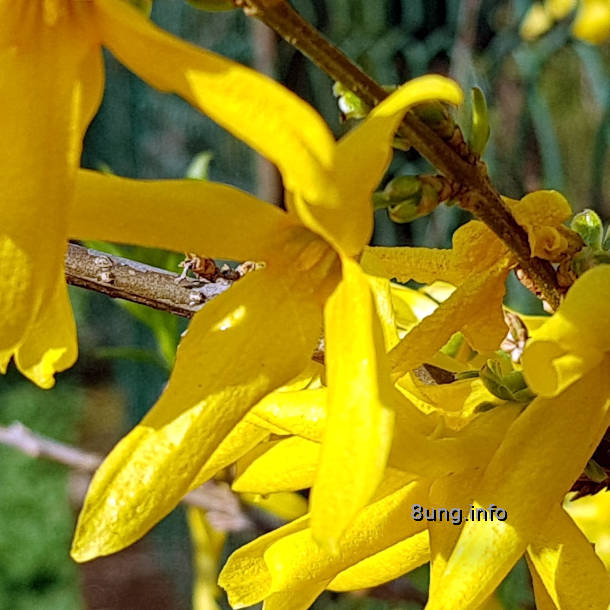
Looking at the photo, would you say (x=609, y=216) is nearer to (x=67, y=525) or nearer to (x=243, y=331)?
(x=67, y=525)

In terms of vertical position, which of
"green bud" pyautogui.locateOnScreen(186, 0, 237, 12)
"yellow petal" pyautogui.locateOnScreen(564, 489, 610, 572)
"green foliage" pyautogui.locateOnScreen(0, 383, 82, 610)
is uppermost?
"green bud" pyautogui.locateOnScreen(186, 0, 237, 12)

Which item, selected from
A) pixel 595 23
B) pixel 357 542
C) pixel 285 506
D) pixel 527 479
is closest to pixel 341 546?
pixel 357 542

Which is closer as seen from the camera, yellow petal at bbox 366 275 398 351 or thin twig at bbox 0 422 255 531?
yellow petal at bbox 366 275 398 351

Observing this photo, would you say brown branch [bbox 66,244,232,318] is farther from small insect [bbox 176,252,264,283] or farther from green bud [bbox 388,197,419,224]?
green bud [bbox 388,197,419,224]

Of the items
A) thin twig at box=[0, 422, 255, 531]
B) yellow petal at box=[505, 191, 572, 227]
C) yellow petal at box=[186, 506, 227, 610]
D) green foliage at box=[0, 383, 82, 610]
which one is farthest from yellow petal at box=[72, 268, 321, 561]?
green foliage at box=[0, 383, 82, 610]

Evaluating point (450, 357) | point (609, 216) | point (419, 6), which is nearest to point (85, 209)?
point (450, 357)

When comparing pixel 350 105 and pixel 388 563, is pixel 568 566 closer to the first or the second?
pixel 388 563

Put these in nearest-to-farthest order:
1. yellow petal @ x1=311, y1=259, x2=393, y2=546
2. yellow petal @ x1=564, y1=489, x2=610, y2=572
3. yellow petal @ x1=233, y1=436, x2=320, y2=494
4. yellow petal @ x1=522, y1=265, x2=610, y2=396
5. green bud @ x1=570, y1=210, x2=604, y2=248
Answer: yellow petal @ x1=311, y1=259, x2=393, y2=546
yellow petal @ x1=522, y1=265, x2=610, y2=396
yellow petal @ x1=233, y1=436, x2=320, y2=494
green bud @ x1=570, y1=210, x2=604, y2=248
yellow petal @ x1=564, y1=489, x2=610, y2=572
